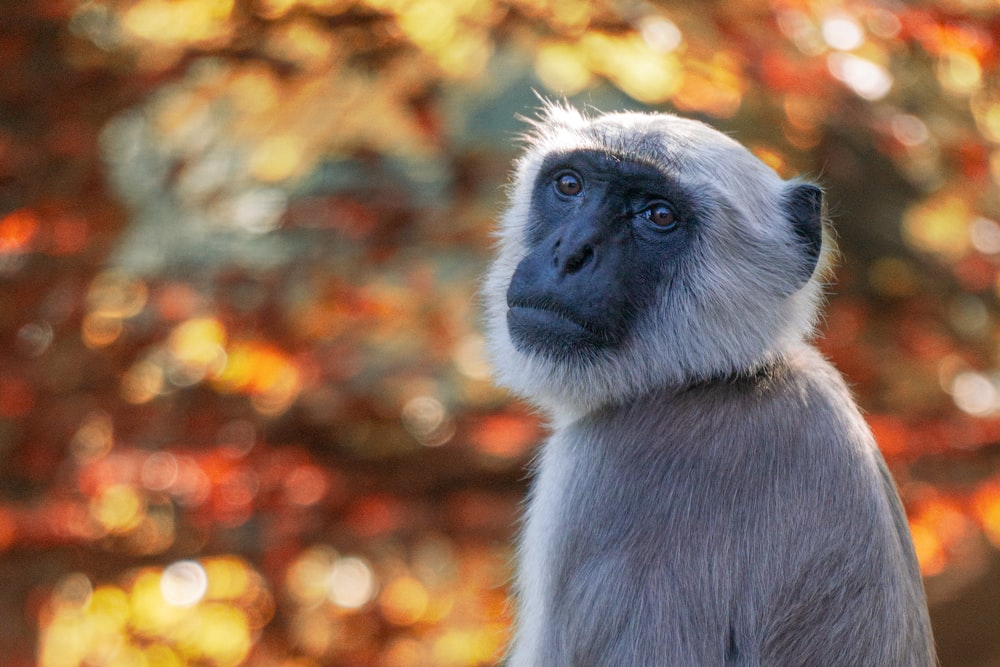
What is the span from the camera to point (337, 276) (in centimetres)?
589

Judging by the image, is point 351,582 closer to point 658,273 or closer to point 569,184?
point 569,184

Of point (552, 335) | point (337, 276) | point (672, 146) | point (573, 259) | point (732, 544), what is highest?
point (672, 146)

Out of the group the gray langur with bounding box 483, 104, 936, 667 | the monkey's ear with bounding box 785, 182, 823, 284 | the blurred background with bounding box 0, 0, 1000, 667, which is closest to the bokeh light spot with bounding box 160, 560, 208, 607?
the blurred background with bounding box 0, 0, 1000, 667

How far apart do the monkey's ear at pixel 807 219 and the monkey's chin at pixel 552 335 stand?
2.22ft

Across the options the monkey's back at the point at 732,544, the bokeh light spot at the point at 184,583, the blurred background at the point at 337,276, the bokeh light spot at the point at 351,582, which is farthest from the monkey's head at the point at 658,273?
the bokeh light spot at the point at 184,583

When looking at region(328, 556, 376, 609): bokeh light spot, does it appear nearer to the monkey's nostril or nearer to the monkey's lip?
the monkey's lip

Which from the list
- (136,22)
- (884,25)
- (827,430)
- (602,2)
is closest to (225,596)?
(136,22)

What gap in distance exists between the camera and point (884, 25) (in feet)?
17.5

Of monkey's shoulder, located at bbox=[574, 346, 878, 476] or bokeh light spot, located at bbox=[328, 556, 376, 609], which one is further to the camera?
bokeh light spot, located at bbox=[328, 556, 376, 609]

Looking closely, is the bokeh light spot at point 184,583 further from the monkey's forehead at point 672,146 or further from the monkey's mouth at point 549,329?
the monkey's forehead at point 672,146

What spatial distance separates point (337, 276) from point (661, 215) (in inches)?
130

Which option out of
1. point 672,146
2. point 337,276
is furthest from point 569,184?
point 337,276

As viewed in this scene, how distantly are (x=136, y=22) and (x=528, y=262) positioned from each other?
3487 mm

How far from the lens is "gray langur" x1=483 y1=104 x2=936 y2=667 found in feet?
8.06
